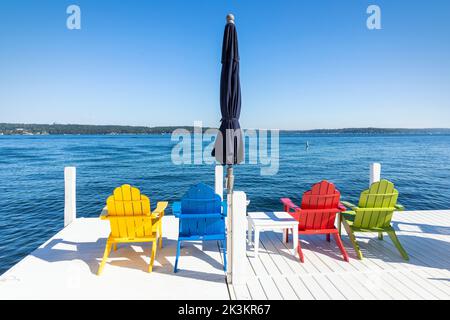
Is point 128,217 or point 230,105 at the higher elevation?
point 230,105

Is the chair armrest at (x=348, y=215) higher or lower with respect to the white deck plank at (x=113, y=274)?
higher

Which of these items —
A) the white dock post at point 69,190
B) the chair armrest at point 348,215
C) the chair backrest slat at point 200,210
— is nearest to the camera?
the chair backrest slat at point 200,210

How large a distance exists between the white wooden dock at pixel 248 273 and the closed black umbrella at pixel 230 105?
3.71ft

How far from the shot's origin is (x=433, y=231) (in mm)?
4086

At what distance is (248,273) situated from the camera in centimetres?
Answer: 284

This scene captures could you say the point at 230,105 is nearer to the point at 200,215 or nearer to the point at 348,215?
the point at 200,215

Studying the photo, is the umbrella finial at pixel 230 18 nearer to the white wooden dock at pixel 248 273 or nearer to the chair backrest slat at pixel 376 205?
the chair backrest slat at pixel 376 205

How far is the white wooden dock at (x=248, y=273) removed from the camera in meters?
2.40

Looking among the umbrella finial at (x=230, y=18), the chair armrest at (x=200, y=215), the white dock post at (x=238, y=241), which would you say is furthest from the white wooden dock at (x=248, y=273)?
the umbrella finial at (x=230, y=18)

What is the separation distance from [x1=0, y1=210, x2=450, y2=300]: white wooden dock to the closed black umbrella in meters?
1.13

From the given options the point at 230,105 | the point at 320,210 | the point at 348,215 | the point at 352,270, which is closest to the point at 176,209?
the point at 230,105

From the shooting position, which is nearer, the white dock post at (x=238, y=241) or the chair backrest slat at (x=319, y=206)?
the white dock post at (x=238, y=241)

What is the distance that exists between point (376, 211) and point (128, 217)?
129 inches
